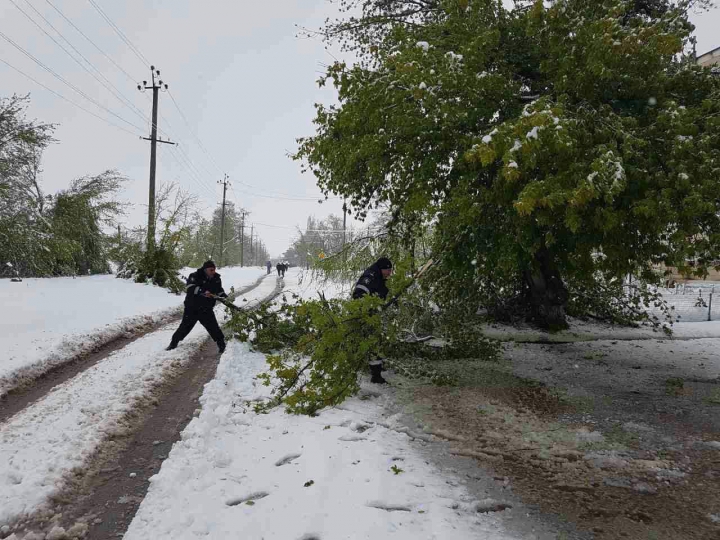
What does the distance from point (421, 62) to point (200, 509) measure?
586cm

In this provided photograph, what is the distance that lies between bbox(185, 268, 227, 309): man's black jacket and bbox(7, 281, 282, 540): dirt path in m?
2.51

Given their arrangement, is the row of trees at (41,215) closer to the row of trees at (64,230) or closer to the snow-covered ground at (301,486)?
the row of trees at (64,230)

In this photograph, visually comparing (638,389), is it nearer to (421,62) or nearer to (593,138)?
(593,138)

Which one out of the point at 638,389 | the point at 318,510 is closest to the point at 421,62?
the point at 318,510

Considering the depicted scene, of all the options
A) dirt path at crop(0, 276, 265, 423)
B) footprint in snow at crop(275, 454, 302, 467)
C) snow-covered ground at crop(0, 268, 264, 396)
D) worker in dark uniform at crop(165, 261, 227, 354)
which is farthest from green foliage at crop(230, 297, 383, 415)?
snow-covered ground at crop(0, 268, 264, 396)

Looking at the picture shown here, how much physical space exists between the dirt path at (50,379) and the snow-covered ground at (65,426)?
0.19 meters

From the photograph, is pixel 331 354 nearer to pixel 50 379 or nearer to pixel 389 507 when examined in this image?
pixel 389 507

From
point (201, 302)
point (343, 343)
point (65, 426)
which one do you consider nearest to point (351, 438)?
point (343, 343)

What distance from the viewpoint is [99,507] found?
10.6ft

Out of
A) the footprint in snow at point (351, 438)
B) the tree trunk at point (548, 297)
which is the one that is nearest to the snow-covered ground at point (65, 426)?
the footprint in snow at point (351, 438)

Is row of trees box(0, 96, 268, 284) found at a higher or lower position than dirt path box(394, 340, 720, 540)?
higher

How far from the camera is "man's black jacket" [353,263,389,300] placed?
6289mm

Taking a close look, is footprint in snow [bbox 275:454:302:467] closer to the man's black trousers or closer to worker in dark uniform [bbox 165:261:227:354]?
worker in dark uniform [bbox 165:261:227:354]

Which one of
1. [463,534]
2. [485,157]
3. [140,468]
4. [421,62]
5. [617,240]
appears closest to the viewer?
[463,534]
